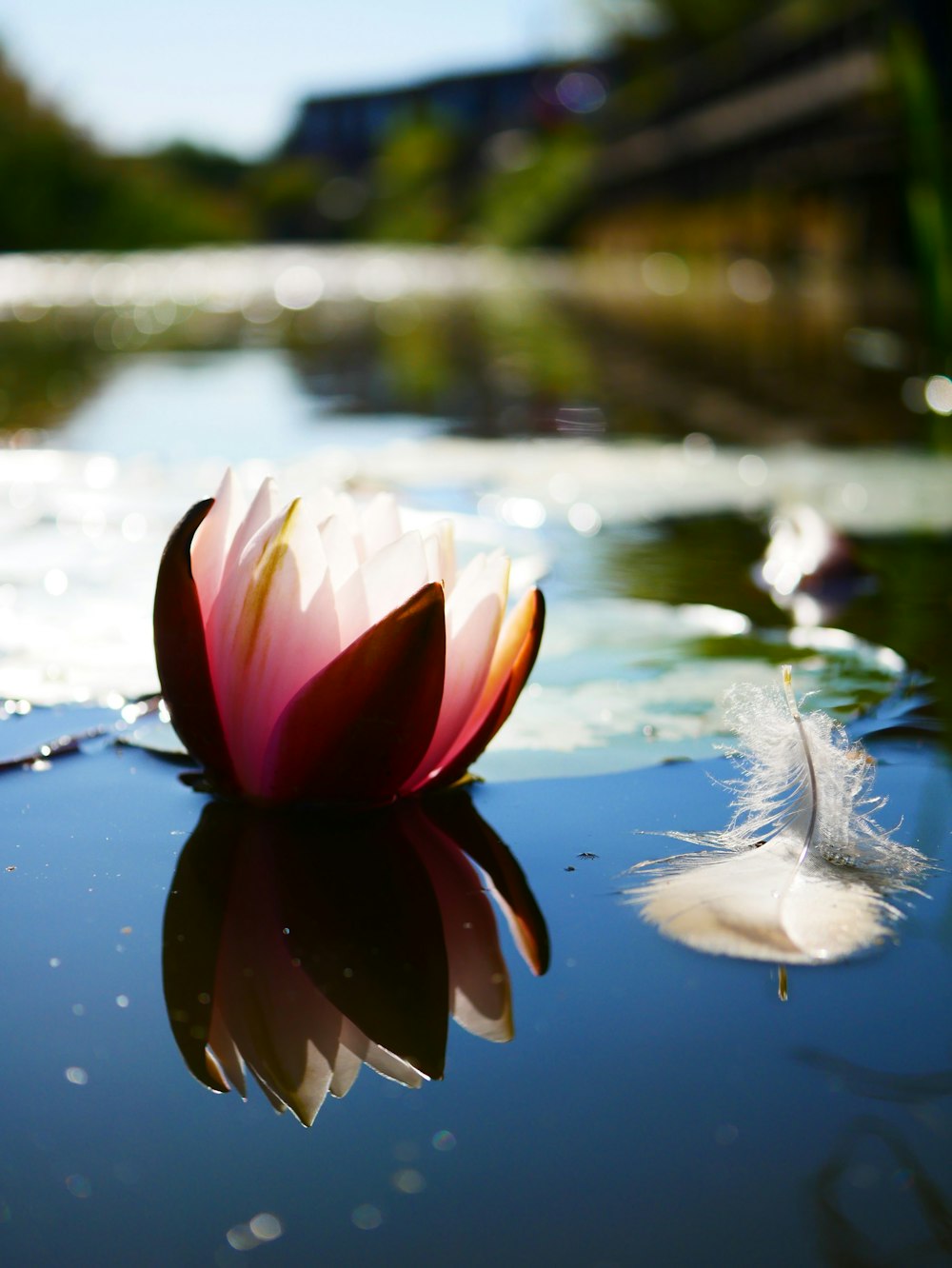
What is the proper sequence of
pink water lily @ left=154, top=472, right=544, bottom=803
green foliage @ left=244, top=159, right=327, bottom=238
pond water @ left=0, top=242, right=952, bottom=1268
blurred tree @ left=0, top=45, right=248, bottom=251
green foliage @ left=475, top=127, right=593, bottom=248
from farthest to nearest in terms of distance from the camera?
green foliage @ left=244, top=159, right=327, bottom=238 < green foliage @ left=475, top=127, right=593, bottom=248 < blurred tree @ left=0, top=45, right=248, bottom=251 < pink water lily @ left=154, top=472, right=544, bottom=803 < pond water @ left=0, top=242, right=952, bottom=1268

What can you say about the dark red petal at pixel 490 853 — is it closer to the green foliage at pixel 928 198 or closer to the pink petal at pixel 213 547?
the pink petal at pixel 213 547

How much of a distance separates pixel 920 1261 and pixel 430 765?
1.70 feet

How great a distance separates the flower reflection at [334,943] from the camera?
677 mm

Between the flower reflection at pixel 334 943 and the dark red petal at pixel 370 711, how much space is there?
44 mm

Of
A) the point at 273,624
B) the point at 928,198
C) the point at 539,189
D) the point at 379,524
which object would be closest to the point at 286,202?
the point at 539,189

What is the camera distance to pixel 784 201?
9703 millimetres

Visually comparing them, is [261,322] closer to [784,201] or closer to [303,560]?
[784,201]

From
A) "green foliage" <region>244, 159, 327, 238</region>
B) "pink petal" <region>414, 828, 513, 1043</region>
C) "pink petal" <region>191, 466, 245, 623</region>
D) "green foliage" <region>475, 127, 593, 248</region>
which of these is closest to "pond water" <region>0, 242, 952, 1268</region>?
"pink petal" <region>414, 828, 513, 1043</region>

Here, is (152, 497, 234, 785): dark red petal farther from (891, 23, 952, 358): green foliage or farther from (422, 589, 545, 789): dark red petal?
(891, 23, 952, 358): green foliage

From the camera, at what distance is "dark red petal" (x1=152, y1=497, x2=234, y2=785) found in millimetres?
933

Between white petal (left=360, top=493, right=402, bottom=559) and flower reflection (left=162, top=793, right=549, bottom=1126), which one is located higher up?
white petal (left=360, top=493, right=402, bottom=559)

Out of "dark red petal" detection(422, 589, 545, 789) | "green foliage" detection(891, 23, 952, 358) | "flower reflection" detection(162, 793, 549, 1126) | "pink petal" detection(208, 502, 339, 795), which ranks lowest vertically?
"flower reflection" detection(162, 793, 549, 1126)

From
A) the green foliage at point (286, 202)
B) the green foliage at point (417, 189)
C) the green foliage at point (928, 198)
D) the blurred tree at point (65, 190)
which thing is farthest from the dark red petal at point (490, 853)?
the green foliage at point (286, 202)

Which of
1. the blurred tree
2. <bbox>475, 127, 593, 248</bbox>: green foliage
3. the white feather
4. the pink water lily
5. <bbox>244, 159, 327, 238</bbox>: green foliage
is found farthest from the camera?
<bbox>244, 159, 327, 238</bbox>: green foliage
